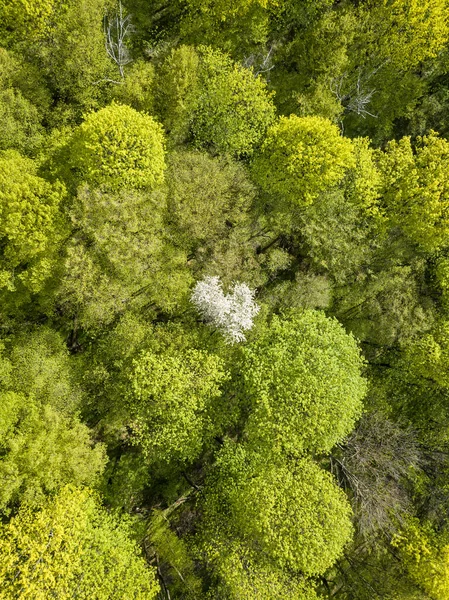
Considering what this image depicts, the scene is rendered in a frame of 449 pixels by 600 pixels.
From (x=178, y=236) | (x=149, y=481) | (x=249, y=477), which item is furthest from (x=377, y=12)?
(x=149, y=481)

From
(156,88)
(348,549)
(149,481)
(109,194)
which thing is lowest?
(149,481)

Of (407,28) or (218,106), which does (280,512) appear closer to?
(218,106)

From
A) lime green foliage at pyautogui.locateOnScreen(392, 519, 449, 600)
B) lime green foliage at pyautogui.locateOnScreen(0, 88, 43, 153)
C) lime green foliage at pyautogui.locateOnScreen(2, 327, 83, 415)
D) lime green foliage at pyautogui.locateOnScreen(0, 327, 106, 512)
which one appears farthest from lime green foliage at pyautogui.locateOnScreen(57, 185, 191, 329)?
lime green foliage at pyautogui.locateOnScreen(392, 519, 449, 600)

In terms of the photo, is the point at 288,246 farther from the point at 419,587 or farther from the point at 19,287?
the point at 419,587

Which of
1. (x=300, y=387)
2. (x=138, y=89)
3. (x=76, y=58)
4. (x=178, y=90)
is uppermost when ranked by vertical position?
(x=178, y=90)

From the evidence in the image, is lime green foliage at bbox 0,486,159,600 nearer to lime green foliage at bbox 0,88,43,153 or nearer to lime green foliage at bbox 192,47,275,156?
lime green foliage at bbox 0,88,43,153

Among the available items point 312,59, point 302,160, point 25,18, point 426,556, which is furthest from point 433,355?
point 25,18
